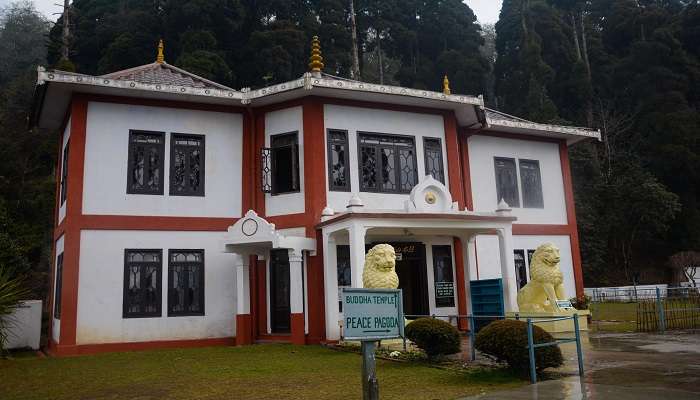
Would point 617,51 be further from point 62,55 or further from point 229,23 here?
point 62,55

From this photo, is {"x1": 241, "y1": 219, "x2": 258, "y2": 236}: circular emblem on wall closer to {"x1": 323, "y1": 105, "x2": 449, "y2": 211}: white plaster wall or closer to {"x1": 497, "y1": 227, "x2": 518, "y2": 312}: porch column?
{"x1": 323, "y1": 105, "x2": 449, "y2": 211}: white plaster wall

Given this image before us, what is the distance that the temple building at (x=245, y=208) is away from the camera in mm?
13672

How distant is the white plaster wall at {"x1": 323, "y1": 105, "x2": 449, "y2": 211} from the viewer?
15102mm

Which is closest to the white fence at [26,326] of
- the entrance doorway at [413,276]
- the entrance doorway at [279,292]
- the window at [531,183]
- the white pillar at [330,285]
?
the entrance doorway at [279,292]

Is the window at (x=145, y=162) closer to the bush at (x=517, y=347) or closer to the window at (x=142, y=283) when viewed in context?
the window at (x=142, y=283)

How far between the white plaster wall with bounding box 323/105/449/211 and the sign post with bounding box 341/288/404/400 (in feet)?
29.3

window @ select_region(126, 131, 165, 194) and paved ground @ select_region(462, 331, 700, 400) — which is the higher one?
window @ select_region(126, 131, 165, 194)

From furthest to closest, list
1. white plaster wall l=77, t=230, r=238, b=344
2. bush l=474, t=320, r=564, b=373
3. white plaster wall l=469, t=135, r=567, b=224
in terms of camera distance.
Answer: white plaster wall l=469, t=135, r=567, b=224, white plaster wall l=77, t=230, r=238, b=344, bush l=474, t=320, r=564, b=373

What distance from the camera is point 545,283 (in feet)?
46.3

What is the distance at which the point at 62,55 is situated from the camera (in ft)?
101

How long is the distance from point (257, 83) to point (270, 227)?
22834 millimetres

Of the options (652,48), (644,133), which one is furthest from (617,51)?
(644,133)

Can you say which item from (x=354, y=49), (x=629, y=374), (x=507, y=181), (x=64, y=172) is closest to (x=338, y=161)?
(x=507, y=181)

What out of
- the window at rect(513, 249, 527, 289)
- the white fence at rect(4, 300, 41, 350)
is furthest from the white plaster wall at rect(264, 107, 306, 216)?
the window at rect(513, 249, 527, 289)
